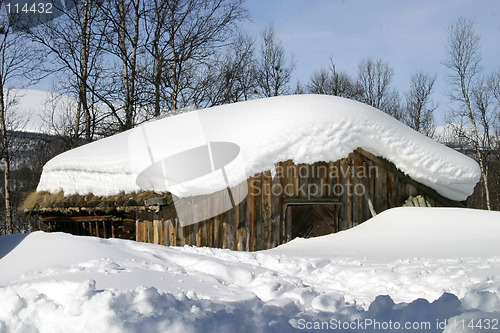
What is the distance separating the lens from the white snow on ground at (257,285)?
112 inches

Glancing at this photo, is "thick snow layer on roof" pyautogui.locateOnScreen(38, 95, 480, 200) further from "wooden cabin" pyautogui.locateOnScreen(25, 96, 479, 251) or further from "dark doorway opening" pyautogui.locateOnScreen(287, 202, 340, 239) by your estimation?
"dark doorway opening" pyautogui.locateOnScreen(287, 202, 340, 239)

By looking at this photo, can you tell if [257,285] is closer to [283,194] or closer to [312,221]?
[283,194]

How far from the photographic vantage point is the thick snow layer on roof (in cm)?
847

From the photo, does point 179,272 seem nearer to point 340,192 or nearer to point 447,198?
point 340,192

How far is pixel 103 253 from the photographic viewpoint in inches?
182

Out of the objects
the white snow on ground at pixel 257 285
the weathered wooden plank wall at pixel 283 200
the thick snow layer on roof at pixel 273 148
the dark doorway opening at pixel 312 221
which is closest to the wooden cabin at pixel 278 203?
the weathered wooden plank wall at pixel 283 200

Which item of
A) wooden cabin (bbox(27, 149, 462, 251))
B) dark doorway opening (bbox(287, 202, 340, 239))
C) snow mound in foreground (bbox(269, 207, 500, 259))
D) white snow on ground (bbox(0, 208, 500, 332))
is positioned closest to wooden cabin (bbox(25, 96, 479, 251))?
wooden cabin (bbox(27, 149, 462, 251))

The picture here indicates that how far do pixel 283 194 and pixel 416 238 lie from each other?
2671 millimetres

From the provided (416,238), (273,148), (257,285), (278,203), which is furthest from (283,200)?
(257,285)

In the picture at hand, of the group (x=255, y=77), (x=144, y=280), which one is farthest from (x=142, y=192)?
(x=255, y=77)

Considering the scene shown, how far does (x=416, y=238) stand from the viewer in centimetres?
675

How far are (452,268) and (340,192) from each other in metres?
4.12

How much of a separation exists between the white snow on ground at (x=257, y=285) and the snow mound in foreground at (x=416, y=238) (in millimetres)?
Answer: 26

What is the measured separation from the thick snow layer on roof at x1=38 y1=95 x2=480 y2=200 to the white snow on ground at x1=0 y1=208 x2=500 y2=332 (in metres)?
2.04
